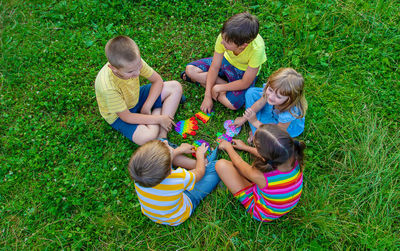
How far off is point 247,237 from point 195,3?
3733mm

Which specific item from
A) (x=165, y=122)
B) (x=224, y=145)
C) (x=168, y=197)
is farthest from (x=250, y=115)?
(x=168, y=197)

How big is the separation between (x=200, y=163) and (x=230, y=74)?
1.39 metres

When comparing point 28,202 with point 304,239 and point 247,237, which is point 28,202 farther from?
point 304,239

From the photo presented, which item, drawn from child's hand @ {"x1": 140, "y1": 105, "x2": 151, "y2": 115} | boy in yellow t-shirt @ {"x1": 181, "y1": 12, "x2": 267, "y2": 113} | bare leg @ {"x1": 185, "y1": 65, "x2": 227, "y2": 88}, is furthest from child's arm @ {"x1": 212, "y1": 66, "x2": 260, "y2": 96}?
child's hand @ {"x1": 140, "y1": 105, "x2": 151, "y2": 115}

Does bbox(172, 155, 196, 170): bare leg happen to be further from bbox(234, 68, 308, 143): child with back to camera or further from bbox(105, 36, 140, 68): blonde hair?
bbox(105, 36, 140, 68): blonde hair

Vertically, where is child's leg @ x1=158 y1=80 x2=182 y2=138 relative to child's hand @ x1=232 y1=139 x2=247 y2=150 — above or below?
above

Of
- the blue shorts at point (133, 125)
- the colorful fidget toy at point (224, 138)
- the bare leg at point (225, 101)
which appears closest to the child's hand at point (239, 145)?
the colorful fidget toy at point (224, 138)

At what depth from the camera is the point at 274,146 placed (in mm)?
2219

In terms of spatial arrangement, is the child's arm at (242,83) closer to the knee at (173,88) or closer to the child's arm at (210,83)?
the child's arm at (210,83)

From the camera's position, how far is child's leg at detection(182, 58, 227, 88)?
3.68 m

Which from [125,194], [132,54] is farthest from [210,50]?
[125,194]

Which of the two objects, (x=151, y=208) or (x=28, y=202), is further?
(x=28, y=202)

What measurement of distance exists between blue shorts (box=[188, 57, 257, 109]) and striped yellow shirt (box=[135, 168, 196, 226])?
1.36 metres

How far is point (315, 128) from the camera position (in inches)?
131
